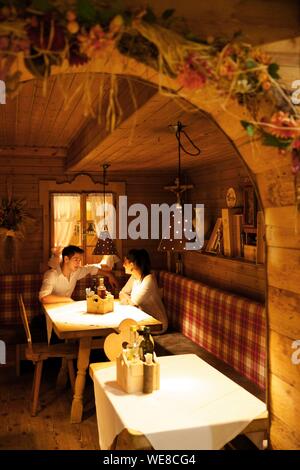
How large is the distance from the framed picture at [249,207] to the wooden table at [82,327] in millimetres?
1348

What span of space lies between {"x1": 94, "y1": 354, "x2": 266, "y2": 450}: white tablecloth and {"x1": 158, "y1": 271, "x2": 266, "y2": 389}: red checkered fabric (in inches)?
46.7

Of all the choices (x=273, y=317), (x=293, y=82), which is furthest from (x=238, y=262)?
(x=293, y=82)

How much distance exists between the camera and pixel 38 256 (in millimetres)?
6645

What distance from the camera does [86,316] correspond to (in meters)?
4.47

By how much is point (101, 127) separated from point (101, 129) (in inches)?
0.7

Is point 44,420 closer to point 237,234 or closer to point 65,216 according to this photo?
point 237,234

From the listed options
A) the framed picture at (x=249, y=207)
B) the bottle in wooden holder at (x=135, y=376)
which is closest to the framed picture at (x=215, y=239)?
the framed picture at (x=249, y=207)

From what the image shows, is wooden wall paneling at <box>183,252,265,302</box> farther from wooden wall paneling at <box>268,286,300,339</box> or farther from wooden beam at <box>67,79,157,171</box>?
wooden wall paneling at <box>268,286,300,339</box>

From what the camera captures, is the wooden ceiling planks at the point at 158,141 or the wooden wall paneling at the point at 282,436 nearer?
the wooden wall paneling at the point at 282,436

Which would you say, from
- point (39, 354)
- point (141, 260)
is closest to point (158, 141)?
point (141, 260)

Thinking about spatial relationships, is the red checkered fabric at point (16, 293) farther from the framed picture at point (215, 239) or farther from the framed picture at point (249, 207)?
the framed picture at point (249, 207)

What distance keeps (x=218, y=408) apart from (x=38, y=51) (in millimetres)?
1808

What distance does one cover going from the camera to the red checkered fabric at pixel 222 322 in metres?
3.93

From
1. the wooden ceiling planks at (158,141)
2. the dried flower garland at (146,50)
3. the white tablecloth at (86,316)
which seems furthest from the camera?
the white tablecloth at (86,316)
